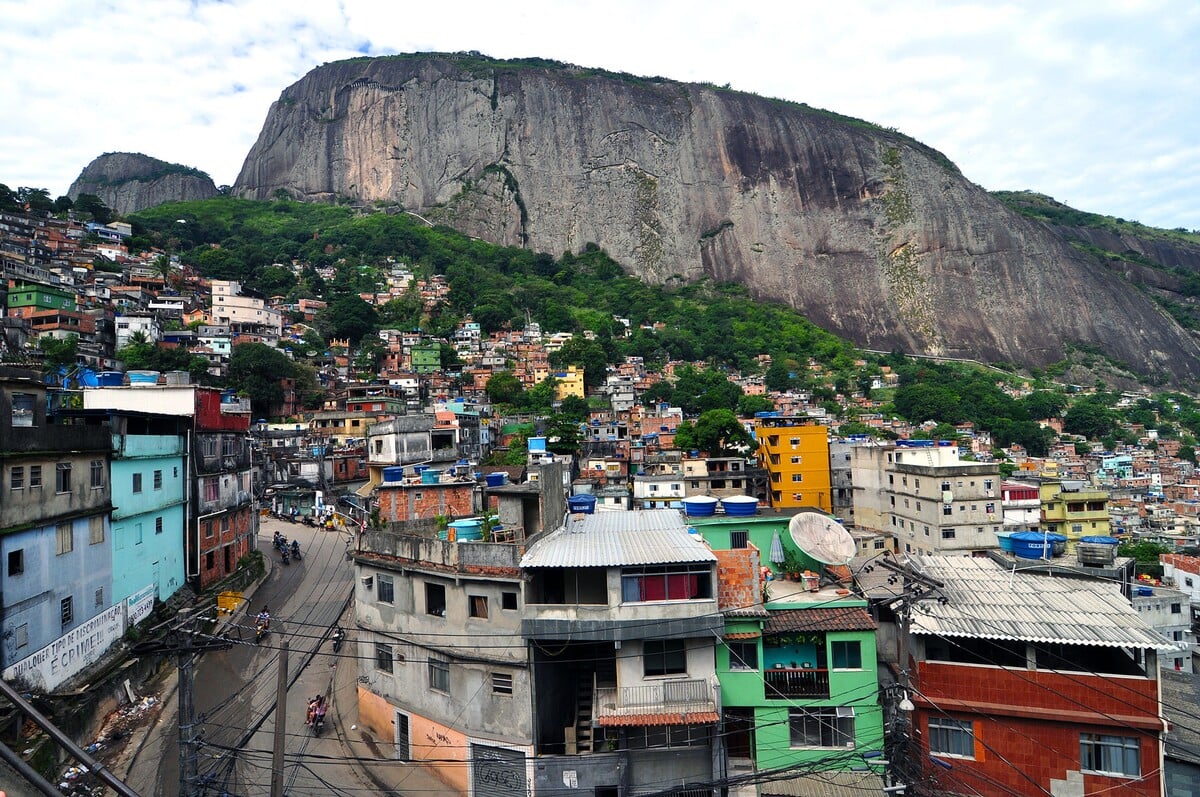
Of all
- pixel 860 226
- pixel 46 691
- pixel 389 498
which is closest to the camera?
pixel 46 691

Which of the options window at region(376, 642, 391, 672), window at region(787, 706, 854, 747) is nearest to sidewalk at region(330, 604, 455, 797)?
window at region(376, 642, 391, 672)

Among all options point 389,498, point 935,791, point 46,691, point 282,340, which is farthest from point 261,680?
point 282,340

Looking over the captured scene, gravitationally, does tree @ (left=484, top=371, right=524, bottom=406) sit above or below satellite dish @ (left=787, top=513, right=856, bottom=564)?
above

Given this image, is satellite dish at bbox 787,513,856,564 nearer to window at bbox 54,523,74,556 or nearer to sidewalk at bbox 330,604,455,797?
sidewalk at bbox 330,604,455,797

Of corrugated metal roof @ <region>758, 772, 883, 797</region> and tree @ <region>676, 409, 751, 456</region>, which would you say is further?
tree @ <region>676, 409, 751, 456</region>

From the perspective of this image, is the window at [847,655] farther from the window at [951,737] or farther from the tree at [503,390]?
the tree at [503,390]

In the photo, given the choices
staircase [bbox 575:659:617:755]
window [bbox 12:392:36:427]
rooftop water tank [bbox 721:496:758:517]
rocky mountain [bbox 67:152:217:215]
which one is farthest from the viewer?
rocky mountain [bbox 67:152:217:215]

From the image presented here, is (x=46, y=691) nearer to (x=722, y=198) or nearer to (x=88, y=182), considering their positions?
(x=722, y=198)
